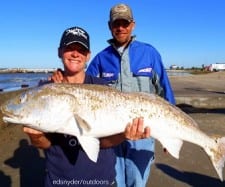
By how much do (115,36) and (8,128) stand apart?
8139 millimetres

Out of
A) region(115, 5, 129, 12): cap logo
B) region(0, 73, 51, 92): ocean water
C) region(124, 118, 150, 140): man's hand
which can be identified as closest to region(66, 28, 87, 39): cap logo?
region(124, 118, 150, 140): man's hand

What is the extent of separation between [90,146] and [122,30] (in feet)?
6.43

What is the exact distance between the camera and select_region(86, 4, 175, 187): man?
5266 millimetres

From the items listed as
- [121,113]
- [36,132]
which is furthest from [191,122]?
[36,132]

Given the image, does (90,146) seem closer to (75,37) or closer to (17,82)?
(75,37)

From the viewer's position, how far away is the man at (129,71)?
5.27 m

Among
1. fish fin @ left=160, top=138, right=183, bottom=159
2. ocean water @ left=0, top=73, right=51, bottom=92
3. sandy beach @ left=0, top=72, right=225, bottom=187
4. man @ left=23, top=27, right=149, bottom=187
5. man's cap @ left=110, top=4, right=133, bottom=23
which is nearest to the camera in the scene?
man @ left=23, top=27, right=149, bottom=187

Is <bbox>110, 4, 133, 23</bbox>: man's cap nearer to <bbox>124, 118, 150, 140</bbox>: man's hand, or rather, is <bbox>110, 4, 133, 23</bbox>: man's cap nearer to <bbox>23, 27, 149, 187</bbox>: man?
<bbox>23, 27, 149, 187</bbox>: man

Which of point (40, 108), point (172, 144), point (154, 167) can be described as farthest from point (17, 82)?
point (40, 108)

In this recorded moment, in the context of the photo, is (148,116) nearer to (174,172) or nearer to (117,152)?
(117,152)

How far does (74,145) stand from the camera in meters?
4.14

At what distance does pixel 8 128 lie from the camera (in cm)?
1253

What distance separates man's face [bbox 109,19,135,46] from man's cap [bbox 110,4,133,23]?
47 mm

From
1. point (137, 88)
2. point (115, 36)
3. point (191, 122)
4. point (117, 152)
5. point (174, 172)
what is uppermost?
point (115, 36)
